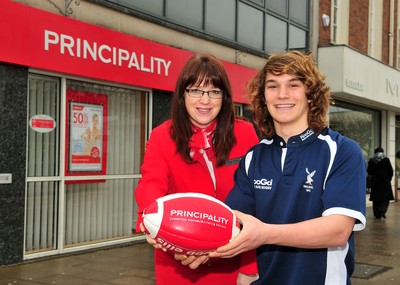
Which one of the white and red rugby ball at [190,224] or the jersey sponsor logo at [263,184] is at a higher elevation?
the jersey sponsor logo at [263,184]

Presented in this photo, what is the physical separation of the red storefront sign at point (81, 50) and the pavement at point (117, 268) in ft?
8.92

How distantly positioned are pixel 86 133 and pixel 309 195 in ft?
21.7

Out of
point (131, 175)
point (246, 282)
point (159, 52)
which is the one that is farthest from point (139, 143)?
point (246, 282)

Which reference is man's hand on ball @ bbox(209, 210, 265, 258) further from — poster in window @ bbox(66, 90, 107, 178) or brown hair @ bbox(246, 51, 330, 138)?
poster in window @ bbox(66, 90, 107, 178)

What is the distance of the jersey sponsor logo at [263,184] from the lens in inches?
88.8

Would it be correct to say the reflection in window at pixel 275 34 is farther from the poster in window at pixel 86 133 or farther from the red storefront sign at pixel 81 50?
the poster in window at pixel 86 133

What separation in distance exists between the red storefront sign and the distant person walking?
691cm

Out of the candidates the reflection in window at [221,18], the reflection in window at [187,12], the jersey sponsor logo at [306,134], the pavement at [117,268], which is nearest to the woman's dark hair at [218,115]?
the jersey sponsor logo at [306,134]

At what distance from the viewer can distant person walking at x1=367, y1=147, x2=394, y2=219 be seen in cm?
1377

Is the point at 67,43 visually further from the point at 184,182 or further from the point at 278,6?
the point at 278,6

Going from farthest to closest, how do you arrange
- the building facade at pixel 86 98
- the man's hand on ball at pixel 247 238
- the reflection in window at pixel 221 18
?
the reflection in window at pixel 221 18 < the building facade at pixel 86 98 < the man's hand on ball at pixel 247 238

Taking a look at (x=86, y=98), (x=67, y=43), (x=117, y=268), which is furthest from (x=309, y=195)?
(x=86, y=98)

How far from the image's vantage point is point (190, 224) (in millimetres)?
2164

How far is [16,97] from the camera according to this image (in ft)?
23.3
